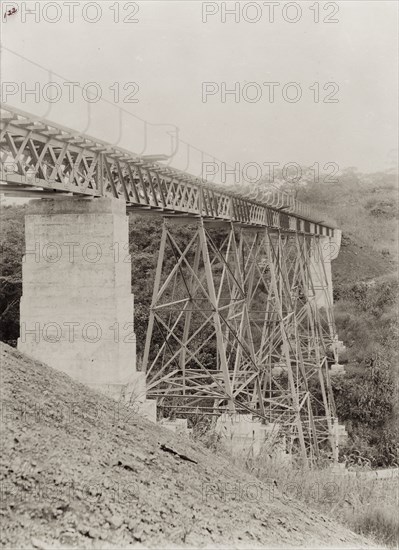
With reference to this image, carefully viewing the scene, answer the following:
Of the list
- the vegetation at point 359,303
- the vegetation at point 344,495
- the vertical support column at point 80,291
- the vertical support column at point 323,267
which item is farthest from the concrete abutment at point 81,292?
the vertical support column at point 323,267

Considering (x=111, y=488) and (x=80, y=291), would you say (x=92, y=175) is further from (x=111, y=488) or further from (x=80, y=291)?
(x=111, y=488)

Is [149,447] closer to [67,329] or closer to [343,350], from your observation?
[67,329]

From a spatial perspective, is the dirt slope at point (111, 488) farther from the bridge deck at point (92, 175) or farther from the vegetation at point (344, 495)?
the bridge deck at point (92, 175)

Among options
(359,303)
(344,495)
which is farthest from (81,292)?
(359,303)

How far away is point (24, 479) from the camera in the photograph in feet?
14.0

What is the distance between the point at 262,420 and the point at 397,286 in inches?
701

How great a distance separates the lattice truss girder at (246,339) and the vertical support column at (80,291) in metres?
2.35

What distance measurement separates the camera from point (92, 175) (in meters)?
10.1

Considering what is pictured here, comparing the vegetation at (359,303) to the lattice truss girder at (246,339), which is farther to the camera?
the vegetation at (359,303)

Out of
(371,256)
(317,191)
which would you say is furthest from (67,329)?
(317,191)

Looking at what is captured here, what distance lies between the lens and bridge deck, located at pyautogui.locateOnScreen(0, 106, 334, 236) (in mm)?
8164

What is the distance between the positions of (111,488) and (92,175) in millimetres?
6386

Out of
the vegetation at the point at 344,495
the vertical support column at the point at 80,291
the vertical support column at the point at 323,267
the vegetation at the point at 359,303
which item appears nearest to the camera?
the vegetation at the point at 344,495

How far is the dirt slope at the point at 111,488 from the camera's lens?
4062 millimetres
